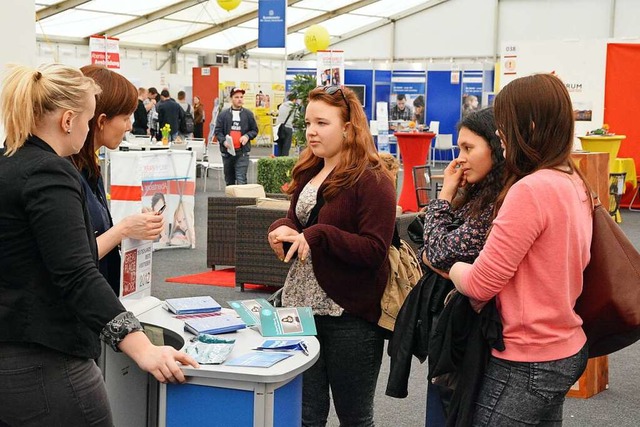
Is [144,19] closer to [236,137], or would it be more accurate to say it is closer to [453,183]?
[236,137]

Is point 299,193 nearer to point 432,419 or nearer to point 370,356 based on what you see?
point 370,356

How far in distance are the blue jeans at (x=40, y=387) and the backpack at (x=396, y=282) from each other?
1.11 m

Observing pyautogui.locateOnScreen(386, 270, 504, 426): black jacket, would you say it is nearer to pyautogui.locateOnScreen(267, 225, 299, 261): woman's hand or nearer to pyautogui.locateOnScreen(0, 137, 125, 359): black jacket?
pyautogui.locateOnScreen(267, 225, 299, 261): woman's hand

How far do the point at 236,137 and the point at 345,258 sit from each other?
9.42 m

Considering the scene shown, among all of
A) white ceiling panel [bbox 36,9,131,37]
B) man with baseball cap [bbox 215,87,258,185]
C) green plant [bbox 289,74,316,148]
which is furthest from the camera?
white ceiling panel [bbox 36,9,131,37]

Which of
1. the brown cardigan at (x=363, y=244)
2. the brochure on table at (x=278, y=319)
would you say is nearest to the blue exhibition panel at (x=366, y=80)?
the brown cardigan at (x=363, y=244)

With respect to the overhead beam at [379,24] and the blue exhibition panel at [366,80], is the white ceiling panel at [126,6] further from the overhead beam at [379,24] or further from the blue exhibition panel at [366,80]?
the overhead beam at [379,24]

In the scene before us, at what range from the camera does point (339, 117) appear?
2701 mm

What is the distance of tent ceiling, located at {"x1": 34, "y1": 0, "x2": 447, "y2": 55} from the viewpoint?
73.4 ft

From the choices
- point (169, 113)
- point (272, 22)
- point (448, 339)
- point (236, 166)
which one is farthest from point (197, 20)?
point (448, 339)

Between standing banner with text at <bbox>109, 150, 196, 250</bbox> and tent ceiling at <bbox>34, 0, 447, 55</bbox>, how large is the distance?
45.3 feet

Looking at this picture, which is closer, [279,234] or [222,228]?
[279,234]

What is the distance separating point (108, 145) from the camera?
2.49m

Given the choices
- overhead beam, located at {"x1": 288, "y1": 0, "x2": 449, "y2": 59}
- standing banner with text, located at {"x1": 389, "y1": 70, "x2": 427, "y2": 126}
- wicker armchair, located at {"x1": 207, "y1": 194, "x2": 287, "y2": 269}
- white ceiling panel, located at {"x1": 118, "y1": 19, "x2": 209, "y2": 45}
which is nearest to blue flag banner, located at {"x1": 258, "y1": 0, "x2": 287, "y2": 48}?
standing banner with text, located at {"x1": 389, "y1": 70, "x2": 427, "y2": 126}
